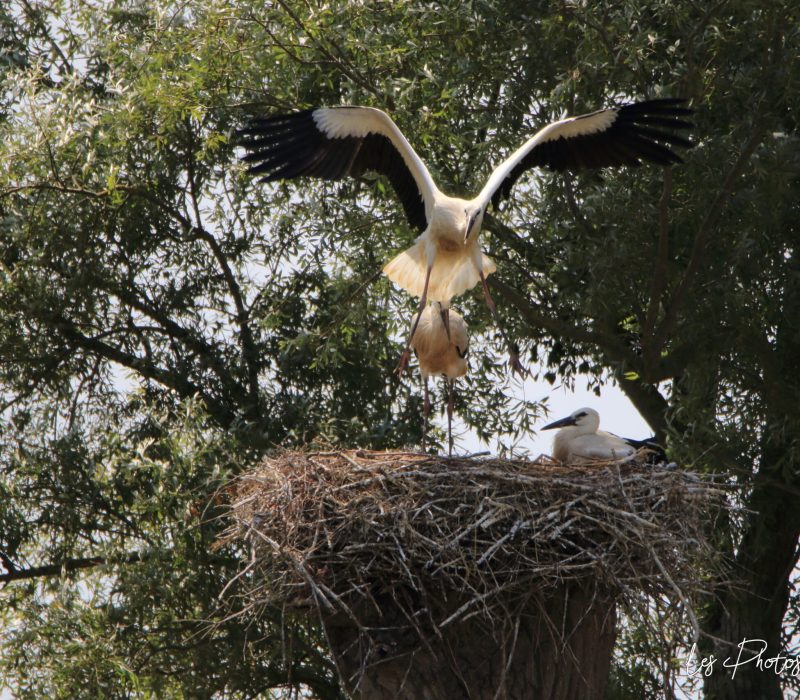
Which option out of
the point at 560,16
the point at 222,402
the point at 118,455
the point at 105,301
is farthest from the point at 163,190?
the point at 560,16

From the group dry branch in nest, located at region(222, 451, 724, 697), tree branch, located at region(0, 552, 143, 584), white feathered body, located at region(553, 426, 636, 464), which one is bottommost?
dry branch in nest, located at region(222, 451, 724, 697)

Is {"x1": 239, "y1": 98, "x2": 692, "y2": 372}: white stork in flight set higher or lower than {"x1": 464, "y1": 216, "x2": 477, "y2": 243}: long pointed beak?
higher

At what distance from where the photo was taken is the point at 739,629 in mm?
8875

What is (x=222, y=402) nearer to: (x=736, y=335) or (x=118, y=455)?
(x=118, y=455)

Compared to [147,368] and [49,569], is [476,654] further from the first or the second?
[147,368]

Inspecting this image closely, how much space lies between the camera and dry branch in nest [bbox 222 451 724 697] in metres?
5.27

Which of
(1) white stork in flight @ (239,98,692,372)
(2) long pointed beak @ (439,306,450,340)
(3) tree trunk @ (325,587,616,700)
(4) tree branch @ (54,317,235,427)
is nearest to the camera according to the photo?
(3) tree trunk @ (325,587,616,700)

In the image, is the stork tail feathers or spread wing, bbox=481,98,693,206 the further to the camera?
the stork tail feathers

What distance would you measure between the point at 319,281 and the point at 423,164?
8.61ft

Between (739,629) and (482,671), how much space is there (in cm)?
385

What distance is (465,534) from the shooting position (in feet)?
17.3

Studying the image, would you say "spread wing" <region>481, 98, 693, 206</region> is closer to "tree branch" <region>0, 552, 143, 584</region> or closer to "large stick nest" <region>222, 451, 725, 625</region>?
"large stick nest" <region>222, 451, 725, 625</region>

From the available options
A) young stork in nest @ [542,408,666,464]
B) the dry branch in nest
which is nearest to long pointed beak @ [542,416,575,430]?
young stork in nest @ [542,408,666,464]

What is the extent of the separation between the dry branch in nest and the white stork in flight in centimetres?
178
